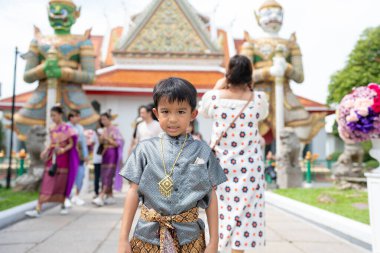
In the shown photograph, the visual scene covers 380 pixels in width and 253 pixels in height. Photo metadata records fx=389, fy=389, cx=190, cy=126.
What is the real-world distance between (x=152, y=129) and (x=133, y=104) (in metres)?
10.3

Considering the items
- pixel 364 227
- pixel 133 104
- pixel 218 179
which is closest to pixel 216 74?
pixel 133 104

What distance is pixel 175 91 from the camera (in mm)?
1719

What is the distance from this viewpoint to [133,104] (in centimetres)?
1591

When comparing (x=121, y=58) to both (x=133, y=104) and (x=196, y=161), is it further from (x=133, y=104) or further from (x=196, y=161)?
(x=196, y=161)

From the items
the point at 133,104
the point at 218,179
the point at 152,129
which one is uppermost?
the point at 133,104

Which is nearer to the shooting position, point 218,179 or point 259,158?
point 218,179

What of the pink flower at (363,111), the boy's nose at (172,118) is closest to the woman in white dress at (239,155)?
the pink flower at (363,111)

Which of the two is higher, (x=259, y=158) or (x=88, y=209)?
(x=259, y=158)

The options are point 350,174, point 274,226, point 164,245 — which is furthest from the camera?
point 350,174

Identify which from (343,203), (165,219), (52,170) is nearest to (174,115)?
(165,219)

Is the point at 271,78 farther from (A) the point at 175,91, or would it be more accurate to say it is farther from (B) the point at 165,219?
(B) the point at 165,219

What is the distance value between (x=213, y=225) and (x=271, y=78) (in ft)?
35.1

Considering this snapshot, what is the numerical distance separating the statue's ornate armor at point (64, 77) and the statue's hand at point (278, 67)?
17.9 feet

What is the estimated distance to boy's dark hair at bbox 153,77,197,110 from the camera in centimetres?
172
